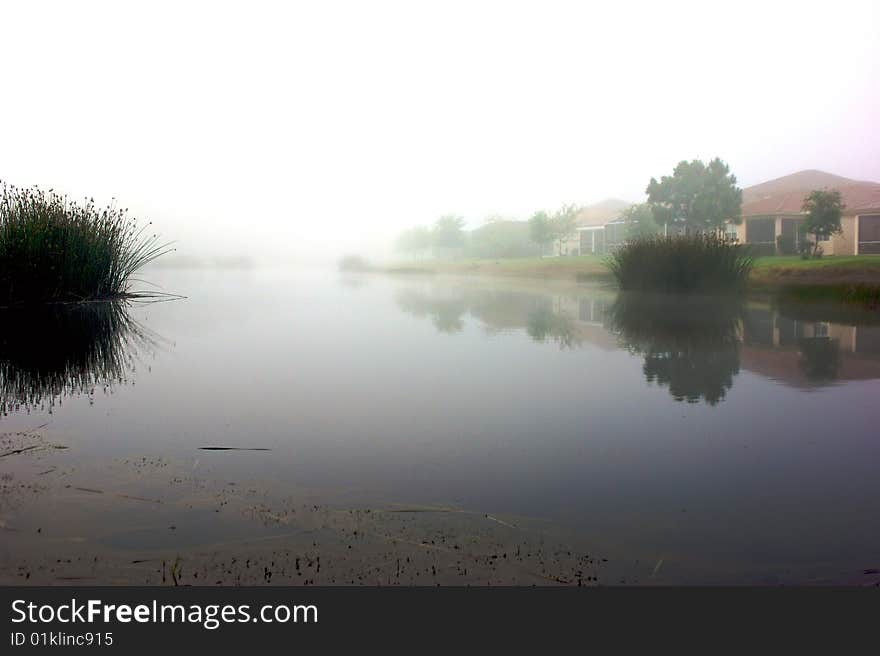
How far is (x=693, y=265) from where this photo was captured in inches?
848

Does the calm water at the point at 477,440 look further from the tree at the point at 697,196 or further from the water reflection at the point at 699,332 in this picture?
the tree at the point at 697,196

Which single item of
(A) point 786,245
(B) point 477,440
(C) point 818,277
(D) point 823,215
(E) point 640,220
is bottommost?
(B) point 477,440

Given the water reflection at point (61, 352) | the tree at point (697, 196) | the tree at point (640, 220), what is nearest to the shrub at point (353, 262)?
the tree at point (640, 220)

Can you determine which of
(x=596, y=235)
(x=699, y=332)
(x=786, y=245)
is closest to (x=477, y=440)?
(x=699, y=332)

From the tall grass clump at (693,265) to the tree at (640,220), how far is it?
31.7m

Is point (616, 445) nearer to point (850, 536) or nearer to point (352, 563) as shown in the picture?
point (850, 536)

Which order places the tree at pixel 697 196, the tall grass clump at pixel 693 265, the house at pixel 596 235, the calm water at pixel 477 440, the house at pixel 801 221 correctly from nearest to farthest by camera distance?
1. the calm water at pixel 477 440
2. the tall grass clump at pixel 693 265
3. the house at pixel 801 221
4. the tree at pixel 697 196
5. the house at pixel 596 235

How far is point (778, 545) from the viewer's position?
3.36m

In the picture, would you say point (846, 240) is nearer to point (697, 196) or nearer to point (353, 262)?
point (697, 196)

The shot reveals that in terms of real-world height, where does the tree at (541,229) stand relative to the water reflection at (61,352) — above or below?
above

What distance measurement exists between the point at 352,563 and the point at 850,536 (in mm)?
2182

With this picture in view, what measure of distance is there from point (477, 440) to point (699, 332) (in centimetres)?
776

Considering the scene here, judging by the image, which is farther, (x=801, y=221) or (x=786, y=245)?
(x=801, y=221)

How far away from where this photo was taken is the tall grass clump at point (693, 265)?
2131 cm
